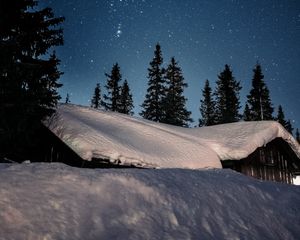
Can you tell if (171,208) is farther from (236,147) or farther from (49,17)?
(236,147)

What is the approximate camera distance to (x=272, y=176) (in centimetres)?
1633

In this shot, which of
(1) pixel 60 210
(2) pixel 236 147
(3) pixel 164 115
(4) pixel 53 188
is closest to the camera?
(1) pixel 60 210

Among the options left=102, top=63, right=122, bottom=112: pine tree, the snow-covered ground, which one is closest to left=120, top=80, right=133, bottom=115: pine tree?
left=102, top=63, right=122, bottom=112: pine tree

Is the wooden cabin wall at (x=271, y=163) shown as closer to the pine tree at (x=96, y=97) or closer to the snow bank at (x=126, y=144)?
the snow bank at (x=126, y=144)

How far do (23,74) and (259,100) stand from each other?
35.8m

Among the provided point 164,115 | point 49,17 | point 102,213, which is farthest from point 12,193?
point 164,115

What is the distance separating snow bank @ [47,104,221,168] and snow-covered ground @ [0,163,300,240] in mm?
4909

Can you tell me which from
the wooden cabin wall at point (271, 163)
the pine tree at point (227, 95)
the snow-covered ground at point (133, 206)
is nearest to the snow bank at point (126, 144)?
the wooden cabin wall at point (271, 163)

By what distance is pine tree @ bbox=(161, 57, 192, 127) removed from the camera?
31844 mm

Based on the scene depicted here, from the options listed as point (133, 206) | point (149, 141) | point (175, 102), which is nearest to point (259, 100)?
point (175, 102)

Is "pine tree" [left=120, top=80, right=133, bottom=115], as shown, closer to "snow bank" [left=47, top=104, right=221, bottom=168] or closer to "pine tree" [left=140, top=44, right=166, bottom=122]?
"pine tree" [left=140, top=44, right=166, bottom=122]

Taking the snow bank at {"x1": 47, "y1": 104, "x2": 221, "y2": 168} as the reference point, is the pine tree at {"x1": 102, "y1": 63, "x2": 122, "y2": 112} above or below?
above

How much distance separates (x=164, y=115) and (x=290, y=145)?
56.6 ft

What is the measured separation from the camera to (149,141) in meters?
11.4
